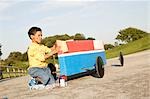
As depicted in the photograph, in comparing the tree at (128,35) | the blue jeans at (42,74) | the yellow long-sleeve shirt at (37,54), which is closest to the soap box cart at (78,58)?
the yellow long-sleeve shirt at (37,54)

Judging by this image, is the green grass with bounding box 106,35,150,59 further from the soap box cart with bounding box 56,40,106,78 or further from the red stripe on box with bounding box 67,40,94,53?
the soap box cart with bounding box 56,40,106,78

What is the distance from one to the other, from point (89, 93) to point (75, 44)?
11.5ft

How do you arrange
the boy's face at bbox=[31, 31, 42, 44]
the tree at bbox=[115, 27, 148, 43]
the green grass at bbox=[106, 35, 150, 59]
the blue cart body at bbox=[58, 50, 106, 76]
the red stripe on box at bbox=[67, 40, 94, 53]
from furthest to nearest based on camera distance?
1. the tree at bbox=[115, 27, 148, 43]
2. the green grass at bbox=[106, 35, 150, 59]
3. the red stripe on box at bbox=[67, 40, 94, 53]
4. the blue cart body at bbox=[58, 50, 106, 76]
5. the boy's face at bbox=[31, 31, 42, 44]

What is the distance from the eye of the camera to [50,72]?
952cm

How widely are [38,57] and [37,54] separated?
3.2 inches

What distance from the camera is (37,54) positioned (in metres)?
9.23

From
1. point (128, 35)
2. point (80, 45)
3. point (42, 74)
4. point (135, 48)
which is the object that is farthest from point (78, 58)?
point (128, 35)

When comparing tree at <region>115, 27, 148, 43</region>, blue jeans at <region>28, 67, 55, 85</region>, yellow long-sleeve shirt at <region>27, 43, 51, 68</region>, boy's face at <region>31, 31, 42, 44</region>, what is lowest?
blue jeans at <region>28, 67, 55, 85</region>

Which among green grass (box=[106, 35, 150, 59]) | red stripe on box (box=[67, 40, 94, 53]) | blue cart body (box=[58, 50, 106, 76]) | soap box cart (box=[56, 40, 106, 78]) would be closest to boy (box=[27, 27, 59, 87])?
soap box cart (box=[56, 40, 106, 78])

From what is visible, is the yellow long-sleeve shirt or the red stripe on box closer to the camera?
the yellow long-sleeve shirt

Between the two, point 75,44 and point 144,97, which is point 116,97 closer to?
point 144,97

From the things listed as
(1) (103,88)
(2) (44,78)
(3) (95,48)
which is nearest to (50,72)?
(2) (44,78)

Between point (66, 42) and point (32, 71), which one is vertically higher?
point (66, 42)

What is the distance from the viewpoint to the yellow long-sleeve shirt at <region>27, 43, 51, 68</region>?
363 inches
